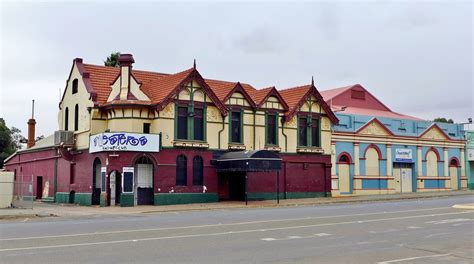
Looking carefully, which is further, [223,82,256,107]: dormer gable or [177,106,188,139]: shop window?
[223,82,256,107]: dormer gable

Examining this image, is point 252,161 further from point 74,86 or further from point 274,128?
point 74,86

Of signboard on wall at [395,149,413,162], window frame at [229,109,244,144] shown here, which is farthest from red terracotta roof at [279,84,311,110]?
signboard on wall at [395,149,413,162]

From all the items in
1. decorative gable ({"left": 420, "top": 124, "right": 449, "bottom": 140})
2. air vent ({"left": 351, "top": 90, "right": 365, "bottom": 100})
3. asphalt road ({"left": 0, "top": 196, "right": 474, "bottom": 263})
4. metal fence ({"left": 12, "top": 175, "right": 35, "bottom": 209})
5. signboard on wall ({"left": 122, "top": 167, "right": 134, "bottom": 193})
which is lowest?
asphalt road ({"left": 0, "top": 196, "right": 474, "bottom": 263})

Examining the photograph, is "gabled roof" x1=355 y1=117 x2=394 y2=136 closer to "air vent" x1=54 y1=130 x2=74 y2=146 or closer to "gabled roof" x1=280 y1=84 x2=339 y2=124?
"gabled roof" x1=280 y1=84 x2=339 y2=124

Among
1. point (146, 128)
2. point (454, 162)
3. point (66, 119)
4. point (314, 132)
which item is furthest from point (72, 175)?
point (454, 162)

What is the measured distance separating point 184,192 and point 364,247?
73.0 feet

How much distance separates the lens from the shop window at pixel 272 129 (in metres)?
38.9

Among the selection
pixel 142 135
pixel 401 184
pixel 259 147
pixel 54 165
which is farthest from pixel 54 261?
pixel 401 184

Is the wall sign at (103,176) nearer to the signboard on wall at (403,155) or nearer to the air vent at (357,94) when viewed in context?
the signboard on wall at (403,155)

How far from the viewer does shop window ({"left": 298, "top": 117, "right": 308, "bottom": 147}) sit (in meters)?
40.4

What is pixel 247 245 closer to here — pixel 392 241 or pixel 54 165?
pixel 392 241

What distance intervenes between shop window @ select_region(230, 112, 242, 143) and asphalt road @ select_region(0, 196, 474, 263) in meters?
17.2

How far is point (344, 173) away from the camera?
4244 centimetres

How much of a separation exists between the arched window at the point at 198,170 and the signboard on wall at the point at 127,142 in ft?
9.61
